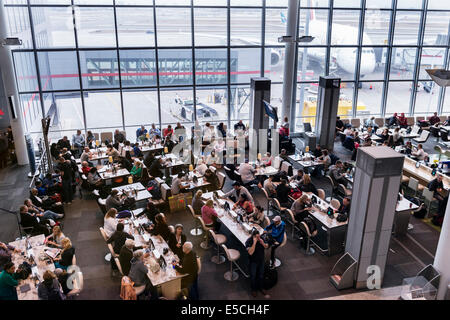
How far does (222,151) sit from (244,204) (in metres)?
5.15

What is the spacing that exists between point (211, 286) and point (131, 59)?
35.5 ft

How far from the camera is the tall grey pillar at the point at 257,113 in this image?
14891mm

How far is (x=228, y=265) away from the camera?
848 cm

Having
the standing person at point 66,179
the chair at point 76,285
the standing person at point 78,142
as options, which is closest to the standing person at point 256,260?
the chair at point 76,285

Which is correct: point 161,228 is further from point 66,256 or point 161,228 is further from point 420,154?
point 420,154

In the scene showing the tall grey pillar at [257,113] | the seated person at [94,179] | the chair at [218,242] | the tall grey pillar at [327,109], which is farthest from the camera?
the tall grey pillar at [327,109]

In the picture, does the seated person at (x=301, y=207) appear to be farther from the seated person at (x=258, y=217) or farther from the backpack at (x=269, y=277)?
the backpack at (x=269, y=277)

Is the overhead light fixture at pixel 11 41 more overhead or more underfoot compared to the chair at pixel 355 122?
more overhead

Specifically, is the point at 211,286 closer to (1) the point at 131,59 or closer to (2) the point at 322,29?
(1) the point at 131,59

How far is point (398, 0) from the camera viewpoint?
17.5 m

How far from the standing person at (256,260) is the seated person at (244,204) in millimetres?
1567

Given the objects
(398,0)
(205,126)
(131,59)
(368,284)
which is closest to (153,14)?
(131,59)

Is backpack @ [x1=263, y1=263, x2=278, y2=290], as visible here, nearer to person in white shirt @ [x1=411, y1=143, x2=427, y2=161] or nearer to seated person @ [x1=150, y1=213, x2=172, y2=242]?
seated person @ [x1=150, y1=213, x2=172, y2=242]

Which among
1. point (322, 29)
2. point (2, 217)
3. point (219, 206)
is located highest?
point (322, 29)
